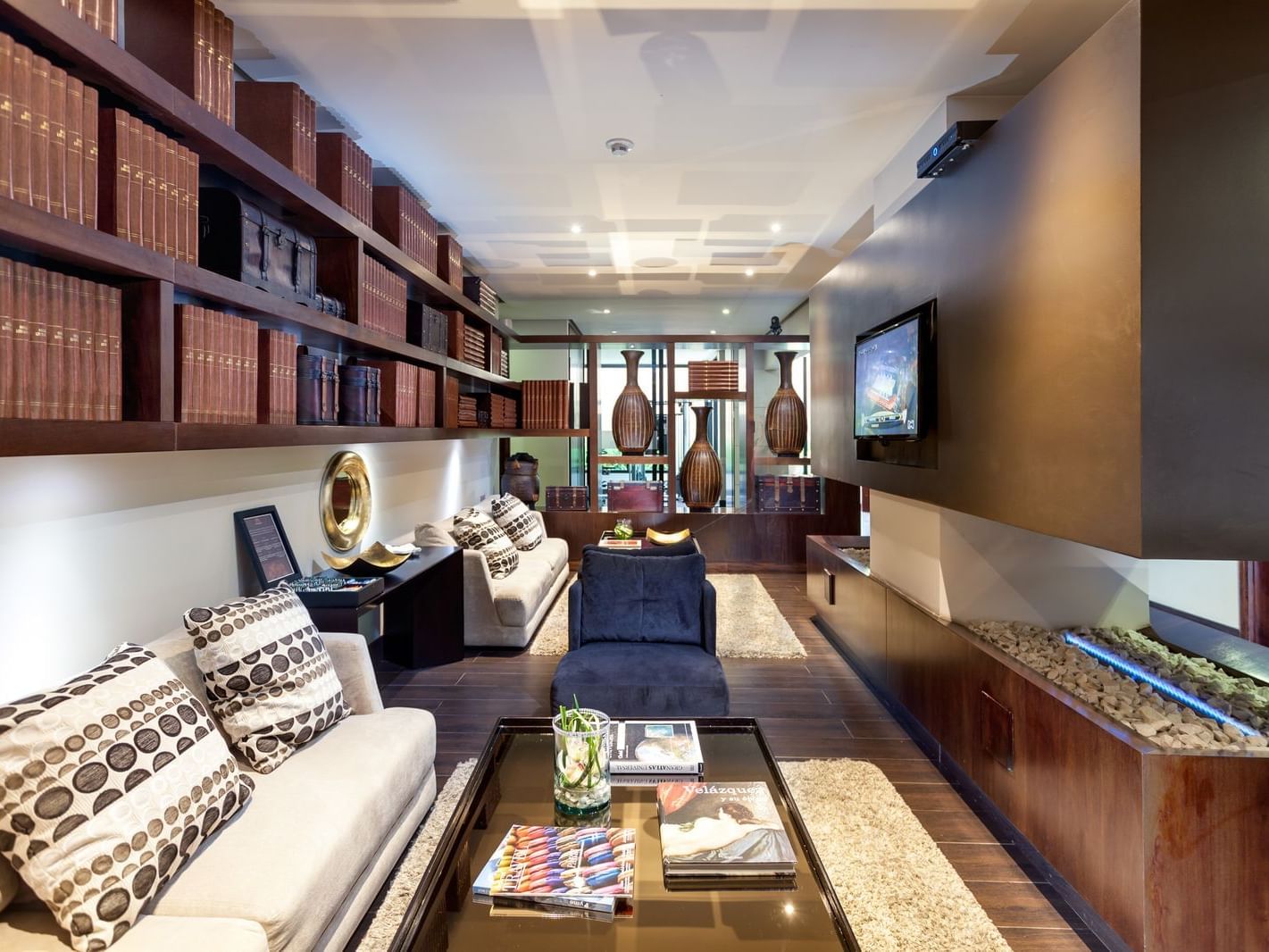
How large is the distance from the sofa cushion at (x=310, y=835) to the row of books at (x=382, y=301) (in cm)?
194

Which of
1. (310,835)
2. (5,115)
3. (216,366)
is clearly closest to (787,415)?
(216,366)

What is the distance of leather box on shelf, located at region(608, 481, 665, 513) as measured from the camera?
22.8ft

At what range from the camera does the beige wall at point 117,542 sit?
1.79m

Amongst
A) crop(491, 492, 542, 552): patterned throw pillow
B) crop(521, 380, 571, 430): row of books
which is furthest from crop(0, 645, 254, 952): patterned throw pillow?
crop(521, 380, 571, 430): row of books

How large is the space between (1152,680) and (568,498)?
5415mm

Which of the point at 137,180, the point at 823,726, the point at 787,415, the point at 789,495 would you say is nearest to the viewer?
the point at 137,180

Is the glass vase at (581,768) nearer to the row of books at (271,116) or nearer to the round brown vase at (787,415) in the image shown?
the row of books at (271,116)

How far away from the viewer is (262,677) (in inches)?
77.1

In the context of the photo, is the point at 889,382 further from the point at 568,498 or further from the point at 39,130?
the point at 568,498

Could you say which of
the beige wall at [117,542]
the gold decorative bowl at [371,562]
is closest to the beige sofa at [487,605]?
the gold decorative bowl at [371,562]

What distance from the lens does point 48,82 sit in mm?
1511

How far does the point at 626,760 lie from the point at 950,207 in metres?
2.47

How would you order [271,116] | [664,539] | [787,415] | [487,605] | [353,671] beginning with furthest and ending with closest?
1. [787,415]
2. [664,539]
3. [487,605]
4. [271,116]
5. [353,671]

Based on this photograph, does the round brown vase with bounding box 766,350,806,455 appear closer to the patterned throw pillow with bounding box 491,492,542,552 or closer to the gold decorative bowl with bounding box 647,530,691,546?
the gold decorative bowl with bounding box 647,530,691,546
